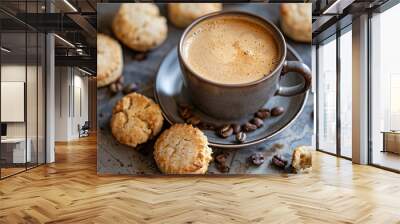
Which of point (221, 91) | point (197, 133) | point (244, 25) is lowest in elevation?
point (197, 133)

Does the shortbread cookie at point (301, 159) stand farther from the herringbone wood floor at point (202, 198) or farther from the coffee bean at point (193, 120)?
the coffee bean at point (193, 120)

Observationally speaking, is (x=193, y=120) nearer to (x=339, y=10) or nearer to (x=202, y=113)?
(x=202, y=113)

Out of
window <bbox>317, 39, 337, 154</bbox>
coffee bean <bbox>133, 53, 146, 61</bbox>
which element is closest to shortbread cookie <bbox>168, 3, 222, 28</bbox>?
coffee bean <bbox>133, 53, 146, 61</bbox>

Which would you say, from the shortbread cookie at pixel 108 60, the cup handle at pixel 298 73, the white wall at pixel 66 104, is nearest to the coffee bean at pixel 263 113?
the cup handle at pixel 298 73

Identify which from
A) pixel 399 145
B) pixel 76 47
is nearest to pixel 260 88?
pixel 399 145

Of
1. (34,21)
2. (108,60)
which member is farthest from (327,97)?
(34,21)

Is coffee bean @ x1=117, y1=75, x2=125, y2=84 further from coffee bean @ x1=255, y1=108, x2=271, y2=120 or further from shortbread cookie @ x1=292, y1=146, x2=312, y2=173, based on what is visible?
shortbread cookie @ x1=292, y1=146, x2=312, y2=173

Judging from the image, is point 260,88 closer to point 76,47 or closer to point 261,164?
point 261,164
